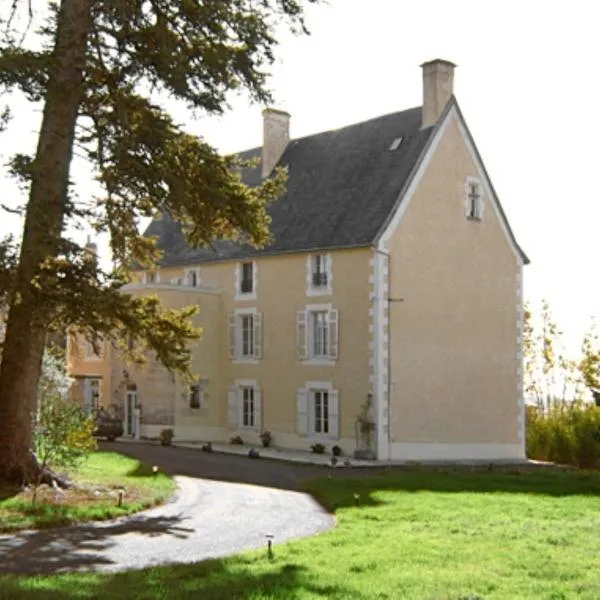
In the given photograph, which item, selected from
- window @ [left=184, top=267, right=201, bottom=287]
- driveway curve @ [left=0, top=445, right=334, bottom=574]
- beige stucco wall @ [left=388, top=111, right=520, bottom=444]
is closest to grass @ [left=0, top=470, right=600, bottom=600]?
driveway curve @ [left=0, top=445, right=334, bottom=574]

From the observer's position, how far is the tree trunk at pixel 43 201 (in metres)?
15.2

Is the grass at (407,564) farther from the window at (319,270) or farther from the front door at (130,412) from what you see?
the front door at (130,412)

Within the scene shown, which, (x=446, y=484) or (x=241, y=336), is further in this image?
(x=241, y=336)

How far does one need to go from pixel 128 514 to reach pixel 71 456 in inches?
98.2

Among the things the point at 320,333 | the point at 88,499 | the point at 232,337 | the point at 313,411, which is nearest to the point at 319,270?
the point at 320,333

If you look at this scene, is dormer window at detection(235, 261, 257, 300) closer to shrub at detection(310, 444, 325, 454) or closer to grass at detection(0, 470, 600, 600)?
shrub at detection(310, 444, 325, 454)

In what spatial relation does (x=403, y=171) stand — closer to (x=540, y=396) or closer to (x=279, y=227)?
(x=279, y=227)

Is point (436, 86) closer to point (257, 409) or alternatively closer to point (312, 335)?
point (312, 335)

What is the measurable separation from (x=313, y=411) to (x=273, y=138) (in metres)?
11.5

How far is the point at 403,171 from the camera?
Answer: 96.1 feet

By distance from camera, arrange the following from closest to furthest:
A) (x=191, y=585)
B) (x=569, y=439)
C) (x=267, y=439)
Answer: (x=191, y=585) < (x=569, y=439) < (x=267, y=439)

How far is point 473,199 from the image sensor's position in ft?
101

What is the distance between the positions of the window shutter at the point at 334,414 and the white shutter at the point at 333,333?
1224 mm

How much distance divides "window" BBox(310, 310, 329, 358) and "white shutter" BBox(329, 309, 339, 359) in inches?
12.6
